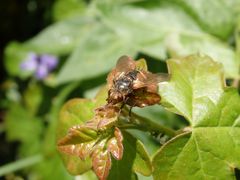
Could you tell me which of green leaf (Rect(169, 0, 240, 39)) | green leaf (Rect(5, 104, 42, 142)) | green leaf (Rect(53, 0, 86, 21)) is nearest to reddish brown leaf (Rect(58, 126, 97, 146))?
green leaf (Rect(169, 0, 240, 39))

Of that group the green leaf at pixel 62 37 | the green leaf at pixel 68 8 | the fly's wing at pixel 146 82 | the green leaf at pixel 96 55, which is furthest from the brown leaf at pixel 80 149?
the green leaf at pixel 68 8

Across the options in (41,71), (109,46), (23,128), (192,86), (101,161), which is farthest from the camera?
(41,71)

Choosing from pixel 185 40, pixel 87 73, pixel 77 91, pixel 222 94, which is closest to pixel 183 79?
pixel 222 94

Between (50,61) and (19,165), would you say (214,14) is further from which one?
(50,61)

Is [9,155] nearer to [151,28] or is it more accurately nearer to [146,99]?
[151,28]

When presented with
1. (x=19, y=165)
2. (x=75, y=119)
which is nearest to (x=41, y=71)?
(x=19, y=165)

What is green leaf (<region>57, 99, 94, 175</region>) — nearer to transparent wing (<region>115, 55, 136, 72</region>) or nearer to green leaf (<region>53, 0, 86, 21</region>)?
transparent wing (<region>115, 55, 136, 72</region>)

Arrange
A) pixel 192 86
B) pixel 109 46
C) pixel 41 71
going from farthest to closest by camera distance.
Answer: pixel 41 71
pixel 109 46
pixel 192 86
